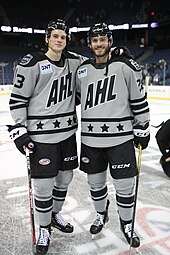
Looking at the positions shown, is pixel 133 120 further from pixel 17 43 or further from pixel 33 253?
pixel 17 43

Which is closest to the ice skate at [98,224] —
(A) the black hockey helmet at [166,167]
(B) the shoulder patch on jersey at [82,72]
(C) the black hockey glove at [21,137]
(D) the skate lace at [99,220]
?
(D) the skate lace at [99,220]

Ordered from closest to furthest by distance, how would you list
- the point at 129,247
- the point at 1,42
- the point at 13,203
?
the point at 129,247, the point at 13,203, the point at 1,42

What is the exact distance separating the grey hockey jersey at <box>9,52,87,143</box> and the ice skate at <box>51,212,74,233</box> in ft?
1.77

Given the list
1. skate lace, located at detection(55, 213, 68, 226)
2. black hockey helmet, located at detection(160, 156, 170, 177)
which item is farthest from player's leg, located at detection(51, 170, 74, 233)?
black hockey helmet, located at detection(160, 156, 170, 177)

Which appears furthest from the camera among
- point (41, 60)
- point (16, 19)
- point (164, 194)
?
point (16, 19)

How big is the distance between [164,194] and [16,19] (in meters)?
20.2

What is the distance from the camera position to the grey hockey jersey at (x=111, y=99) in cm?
165

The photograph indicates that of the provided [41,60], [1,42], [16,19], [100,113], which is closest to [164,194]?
[100,113]

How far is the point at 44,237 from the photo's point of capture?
1.72 meters

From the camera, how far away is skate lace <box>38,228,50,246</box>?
1699 mm

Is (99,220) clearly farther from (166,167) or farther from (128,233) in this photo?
(166,167)

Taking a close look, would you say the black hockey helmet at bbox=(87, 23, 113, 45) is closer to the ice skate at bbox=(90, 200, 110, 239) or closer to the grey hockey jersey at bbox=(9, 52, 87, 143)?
the grey hockey jersey at bbox=(9, 52, 87, 143)

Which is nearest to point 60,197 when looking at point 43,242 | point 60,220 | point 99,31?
point 60,220

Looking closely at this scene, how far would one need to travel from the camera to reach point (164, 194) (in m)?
2.49
